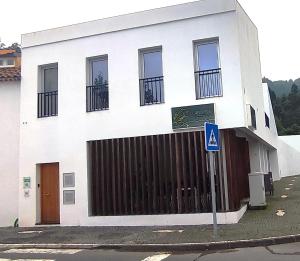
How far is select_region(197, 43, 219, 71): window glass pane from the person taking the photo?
578 inches

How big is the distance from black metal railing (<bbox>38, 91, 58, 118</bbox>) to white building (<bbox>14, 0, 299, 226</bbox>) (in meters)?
0.04

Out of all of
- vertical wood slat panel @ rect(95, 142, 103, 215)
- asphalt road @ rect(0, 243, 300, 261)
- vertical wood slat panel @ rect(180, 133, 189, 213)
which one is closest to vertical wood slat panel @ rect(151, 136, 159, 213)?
vertical wood slat panel @ rect(180, 133, 189, 213)

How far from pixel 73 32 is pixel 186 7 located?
4.14m

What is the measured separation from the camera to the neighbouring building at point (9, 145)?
55.0 ft

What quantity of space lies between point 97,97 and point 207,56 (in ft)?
13.2

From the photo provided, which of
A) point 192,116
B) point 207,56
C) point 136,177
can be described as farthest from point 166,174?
point 207,56

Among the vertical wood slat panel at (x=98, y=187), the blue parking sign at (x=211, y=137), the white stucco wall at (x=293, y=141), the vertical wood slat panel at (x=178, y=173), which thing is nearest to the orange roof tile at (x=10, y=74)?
Answer: the vertical wood slat panel at (x=98, y=187)

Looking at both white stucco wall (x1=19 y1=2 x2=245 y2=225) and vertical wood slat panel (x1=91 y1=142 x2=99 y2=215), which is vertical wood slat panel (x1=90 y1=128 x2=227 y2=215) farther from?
white stucco wall (x1=19 y1=2 x2=245 y2=225)

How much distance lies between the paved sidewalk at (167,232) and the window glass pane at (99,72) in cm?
503

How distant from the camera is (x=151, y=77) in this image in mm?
15297

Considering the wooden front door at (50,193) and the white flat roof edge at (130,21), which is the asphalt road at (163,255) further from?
the white flat roof edge at (130,21)

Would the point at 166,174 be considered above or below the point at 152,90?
below

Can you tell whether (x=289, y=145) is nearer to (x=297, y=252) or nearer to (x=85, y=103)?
(x=85, y=103)

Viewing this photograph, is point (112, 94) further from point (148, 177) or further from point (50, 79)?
point (148, 177)
